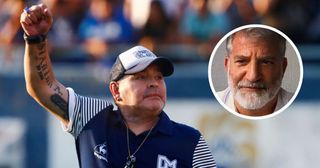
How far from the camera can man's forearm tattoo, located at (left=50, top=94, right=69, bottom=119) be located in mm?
6418

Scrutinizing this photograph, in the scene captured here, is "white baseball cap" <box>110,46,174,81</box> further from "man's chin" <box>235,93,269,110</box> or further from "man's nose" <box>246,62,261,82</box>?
"man's nose" <box>246,62,261,82</box>

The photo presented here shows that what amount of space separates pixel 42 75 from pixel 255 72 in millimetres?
1328

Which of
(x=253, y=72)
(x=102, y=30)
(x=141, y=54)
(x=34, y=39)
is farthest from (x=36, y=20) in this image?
(x=102, y=30)

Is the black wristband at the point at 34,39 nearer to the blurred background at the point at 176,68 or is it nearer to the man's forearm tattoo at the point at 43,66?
the man's forearm tattoo at the point at 43,66

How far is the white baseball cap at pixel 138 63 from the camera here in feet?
20.8

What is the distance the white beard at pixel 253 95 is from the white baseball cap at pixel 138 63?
434 millimetres

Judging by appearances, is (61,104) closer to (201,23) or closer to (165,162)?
(165,162)

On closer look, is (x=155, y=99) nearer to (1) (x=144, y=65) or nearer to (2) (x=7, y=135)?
(1) (x=144, y=65)

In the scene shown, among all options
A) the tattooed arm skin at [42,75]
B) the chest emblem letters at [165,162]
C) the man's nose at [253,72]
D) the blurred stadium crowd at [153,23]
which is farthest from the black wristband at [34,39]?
the blurred stadium crowd at [153,23]

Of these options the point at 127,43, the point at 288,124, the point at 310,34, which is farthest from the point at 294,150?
the point at 127,43

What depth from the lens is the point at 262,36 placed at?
6293 mm

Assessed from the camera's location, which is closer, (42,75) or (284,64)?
(284,64)

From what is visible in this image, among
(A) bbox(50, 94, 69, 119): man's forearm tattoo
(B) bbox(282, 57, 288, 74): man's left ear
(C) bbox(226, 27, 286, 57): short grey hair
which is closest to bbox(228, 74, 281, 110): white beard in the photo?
(B) bbox(282, 57, 288, 74): man's left ear

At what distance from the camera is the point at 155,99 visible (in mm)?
6309
